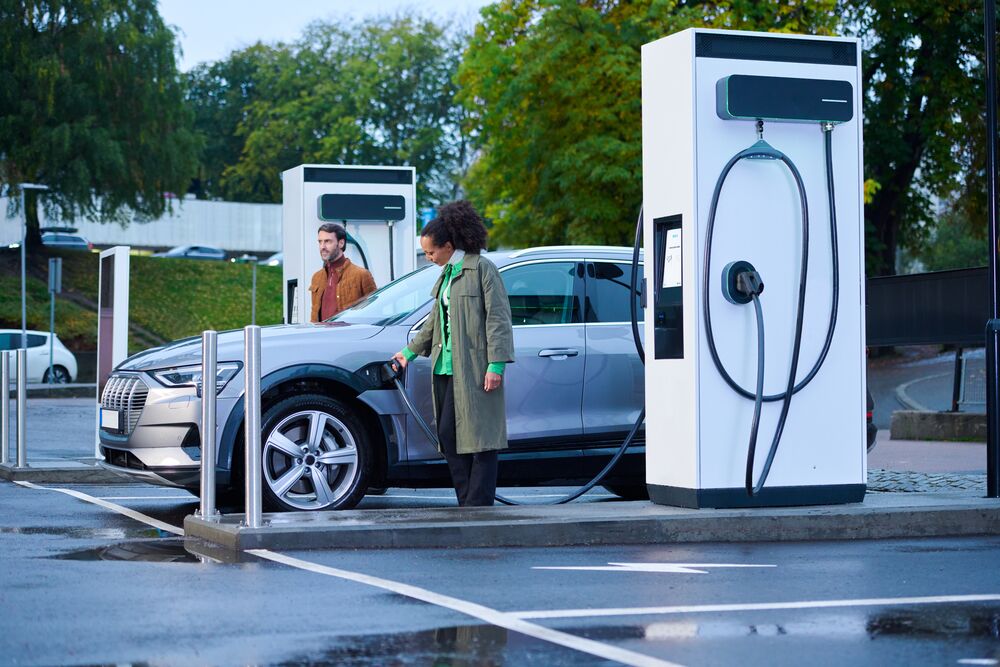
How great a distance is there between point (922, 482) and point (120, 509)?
6639 mm

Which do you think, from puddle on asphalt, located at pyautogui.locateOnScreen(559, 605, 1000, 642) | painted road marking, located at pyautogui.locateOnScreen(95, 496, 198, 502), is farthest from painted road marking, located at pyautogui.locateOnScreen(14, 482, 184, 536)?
puddle on asphalt, located at pyautogui.locateOnScreen(559, 605, 1000, 642)

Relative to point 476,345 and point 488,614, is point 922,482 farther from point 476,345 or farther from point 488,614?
point 488,614

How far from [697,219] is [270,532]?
3.04 meters

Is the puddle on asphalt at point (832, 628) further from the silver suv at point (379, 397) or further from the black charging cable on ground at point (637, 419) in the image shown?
the silver suv at point (379, 397)

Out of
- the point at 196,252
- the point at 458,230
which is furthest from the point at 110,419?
the point at 196,252

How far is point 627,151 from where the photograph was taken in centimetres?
3145

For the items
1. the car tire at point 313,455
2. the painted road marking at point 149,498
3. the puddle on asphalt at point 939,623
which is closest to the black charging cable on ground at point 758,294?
the car tire at point 313,455

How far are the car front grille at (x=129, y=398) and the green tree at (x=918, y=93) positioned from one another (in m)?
28.2

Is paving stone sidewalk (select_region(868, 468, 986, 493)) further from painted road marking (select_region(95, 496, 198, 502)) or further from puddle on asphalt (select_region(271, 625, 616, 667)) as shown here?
puddle on asphalt (select_region(271, 625, 616, 667))

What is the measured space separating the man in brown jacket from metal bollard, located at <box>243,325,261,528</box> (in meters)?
3.82

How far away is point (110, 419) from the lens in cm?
984

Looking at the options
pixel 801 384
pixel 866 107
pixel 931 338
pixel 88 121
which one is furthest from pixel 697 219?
pixel 88 121

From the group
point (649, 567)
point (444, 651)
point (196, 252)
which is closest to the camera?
point (444, 651)

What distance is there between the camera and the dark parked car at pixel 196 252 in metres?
66.7
